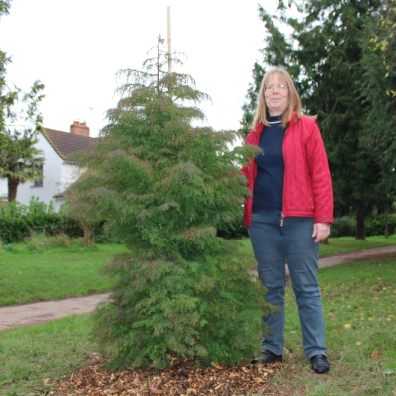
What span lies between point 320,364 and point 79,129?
34982 mm

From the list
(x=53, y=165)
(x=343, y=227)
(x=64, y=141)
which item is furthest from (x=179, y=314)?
(x=343, y=227)

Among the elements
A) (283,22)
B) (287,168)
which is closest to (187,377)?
(287,168)

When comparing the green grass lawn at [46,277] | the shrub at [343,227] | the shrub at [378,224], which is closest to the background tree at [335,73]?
the green grass lawn at [46,277]

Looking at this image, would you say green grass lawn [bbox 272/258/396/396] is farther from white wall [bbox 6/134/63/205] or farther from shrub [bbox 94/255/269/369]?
white wall [bbox 6/134/63/205]

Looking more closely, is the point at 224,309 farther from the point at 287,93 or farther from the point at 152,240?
the point at 287,93

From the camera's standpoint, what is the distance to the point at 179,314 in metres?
3.82

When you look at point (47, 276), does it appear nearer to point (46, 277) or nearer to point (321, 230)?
point (46, 277)

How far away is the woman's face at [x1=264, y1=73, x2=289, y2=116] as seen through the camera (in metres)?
4.38

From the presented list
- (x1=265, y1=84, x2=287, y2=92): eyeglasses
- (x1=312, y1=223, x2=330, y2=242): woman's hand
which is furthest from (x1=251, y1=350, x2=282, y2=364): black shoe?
(x1=265, y1=84, x2=287, y2=92): eyeglasses

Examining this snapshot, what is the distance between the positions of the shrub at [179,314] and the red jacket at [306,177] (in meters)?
0.67

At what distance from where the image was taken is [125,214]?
154 inches

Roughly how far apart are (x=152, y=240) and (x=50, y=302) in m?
6.50

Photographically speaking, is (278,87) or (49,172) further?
(49,172)

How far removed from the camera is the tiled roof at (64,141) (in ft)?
109
